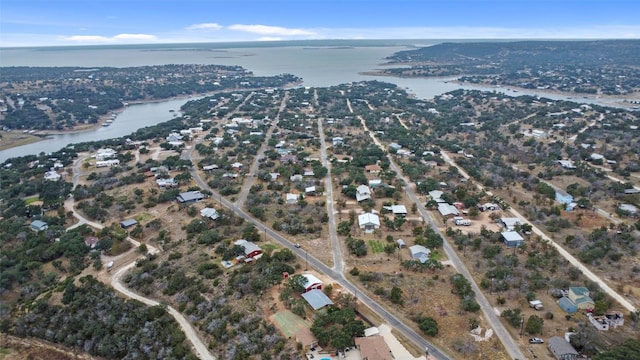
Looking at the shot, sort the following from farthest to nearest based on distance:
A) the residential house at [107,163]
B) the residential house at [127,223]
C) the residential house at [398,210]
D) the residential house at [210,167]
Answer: the residential house at [107,163] < the residential house at [210,167] < the residential house at [398,210] < the residential house at [127,223]

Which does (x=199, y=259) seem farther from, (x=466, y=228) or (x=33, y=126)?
(x=33, y=126)

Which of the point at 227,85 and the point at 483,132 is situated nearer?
the point at 483,132

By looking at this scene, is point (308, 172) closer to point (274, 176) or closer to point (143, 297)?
point (274, 176)

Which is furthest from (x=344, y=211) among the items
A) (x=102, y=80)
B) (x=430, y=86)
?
(x=102, y=80)

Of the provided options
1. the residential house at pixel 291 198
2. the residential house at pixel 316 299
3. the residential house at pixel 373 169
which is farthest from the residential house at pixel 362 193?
the residential house at pixel 316 299

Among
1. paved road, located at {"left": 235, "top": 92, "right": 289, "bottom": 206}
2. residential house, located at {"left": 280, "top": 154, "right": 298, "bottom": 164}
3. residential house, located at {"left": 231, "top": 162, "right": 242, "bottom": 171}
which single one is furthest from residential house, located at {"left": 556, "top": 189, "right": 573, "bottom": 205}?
residential house, located at {"left": 231, "top": 162, "right": 242, "bottom": 171}

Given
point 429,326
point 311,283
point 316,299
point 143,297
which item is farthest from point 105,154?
point 429,326

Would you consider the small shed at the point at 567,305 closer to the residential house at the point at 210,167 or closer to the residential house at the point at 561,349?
the residential house at the point at 561,349
